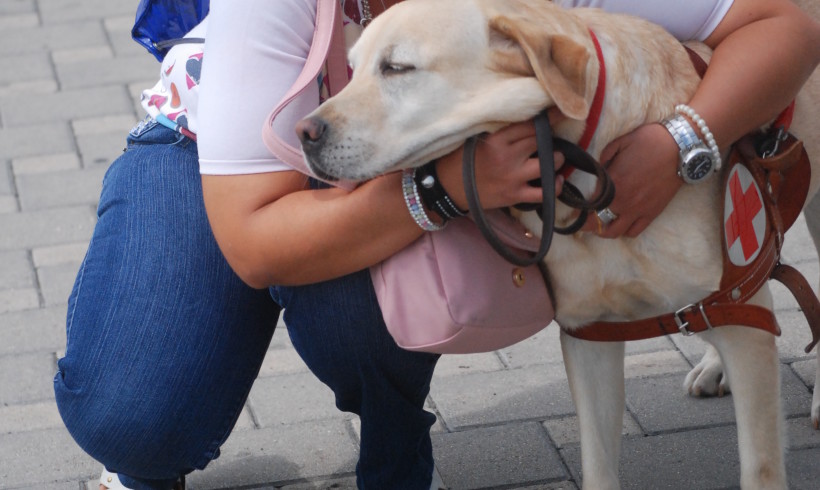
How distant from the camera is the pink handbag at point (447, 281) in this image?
→ 2012 millimetres

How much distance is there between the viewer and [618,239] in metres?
2.06

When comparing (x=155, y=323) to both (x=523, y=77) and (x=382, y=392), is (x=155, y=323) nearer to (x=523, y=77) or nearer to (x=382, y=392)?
(x=382, y=392)

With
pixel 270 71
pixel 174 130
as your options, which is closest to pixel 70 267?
pixel 174 130

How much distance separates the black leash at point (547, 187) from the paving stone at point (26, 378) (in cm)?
172

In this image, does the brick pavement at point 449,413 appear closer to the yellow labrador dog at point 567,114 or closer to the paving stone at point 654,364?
the paving stone at point 654,364

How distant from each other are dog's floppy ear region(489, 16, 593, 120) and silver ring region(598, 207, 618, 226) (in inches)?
9.1

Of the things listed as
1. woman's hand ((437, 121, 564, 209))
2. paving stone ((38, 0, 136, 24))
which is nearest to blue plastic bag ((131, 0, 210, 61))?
woman's hand ((437, 121, 564, 209))

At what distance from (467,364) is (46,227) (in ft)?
5.70

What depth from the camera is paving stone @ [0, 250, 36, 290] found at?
3.71 m

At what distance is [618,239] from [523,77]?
0.39m

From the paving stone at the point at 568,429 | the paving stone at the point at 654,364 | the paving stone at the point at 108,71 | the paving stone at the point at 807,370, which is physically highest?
the paving stone at the point at 807,370

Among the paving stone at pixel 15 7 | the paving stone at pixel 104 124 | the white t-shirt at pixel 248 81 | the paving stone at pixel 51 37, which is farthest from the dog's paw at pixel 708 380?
the paving stone at pixel 15 7

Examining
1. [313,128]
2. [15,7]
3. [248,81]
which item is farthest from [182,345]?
[15,7]

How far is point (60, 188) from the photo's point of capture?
431 cm
